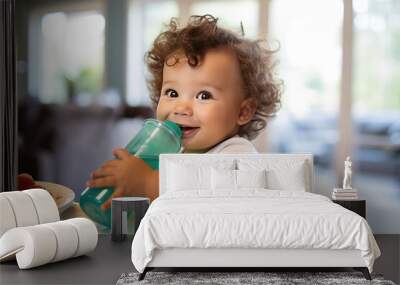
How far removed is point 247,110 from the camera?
6.91 metres

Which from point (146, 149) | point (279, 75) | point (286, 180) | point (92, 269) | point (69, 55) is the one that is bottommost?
point (92, 269)

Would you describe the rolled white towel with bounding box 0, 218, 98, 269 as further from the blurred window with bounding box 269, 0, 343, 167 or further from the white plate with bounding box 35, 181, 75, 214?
the blurred window with bounding box 269, 0, 343, 167

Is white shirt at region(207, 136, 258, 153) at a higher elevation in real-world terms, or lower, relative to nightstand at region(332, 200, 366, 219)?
higher

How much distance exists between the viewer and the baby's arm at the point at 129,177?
6.94 metres

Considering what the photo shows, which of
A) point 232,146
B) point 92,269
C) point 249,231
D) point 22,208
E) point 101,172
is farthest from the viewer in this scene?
point 101,172

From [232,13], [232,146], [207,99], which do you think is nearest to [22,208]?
[207,99]

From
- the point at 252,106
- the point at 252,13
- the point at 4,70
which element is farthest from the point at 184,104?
the point at 4,70

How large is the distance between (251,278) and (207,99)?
225cm

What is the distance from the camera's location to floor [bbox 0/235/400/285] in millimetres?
5000

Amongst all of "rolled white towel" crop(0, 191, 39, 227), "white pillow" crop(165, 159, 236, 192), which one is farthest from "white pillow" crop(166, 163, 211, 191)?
"rolled white towel" crop(0, 191, 39, 227)

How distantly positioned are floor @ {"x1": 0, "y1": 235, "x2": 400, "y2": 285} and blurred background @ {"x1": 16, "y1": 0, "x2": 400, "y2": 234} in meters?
1.08

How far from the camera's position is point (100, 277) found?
202 inches

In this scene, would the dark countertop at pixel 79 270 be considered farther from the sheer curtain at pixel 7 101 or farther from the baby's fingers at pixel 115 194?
the sheer curtain at pixel 7 101

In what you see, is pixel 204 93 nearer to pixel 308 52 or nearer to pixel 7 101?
pixel 308 52
